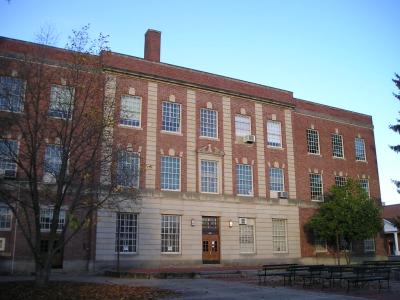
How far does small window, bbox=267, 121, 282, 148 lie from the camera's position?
36.0m

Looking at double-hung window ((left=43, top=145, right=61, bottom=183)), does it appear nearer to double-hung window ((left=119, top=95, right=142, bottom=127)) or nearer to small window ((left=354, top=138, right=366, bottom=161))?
double-hung window ((left=119, top=95, right=142, bottom=127))

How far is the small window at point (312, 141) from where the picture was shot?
3809 centimetres

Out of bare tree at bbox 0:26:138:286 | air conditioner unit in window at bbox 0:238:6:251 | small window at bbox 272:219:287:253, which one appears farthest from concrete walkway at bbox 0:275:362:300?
small window at bbox 272:219:287:253

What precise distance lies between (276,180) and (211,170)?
5765 mm

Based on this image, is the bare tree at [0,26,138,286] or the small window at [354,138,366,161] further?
the small window at [354,138,366,161]

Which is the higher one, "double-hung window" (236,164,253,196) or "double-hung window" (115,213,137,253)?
"double-hung window" (236,164,253,196)

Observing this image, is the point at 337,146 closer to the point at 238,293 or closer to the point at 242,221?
the point at 242,221

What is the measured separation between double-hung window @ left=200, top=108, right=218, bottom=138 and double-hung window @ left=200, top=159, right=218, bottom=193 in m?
2.01

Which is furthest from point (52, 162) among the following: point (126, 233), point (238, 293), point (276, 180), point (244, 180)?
point (276, 180)

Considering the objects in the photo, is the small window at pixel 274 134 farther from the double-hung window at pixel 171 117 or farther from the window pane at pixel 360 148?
the window pane at pixel 360 148

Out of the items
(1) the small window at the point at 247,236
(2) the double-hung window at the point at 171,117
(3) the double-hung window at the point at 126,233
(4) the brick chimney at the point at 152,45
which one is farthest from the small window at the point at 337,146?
(3) the double-hung window at the point at 126,233

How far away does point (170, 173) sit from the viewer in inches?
1224

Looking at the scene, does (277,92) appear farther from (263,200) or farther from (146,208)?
(146,208)

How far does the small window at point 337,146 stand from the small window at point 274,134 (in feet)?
19.4
